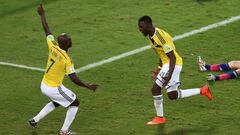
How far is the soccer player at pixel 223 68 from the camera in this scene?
524 inches

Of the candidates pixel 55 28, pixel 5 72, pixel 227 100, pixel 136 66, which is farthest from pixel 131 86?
pixel 55 28

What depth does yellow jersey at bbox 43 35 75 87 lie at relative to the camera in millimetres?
10719

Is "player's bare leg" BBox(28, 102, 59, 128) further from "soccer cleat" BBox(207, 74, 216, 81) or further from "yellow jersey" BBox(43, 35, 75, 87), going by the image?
"soccer cleat" BBox(207, 74, 216, 81)

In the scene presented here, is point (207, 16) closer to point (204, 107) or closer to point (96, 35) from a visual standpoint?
point (96, 35)

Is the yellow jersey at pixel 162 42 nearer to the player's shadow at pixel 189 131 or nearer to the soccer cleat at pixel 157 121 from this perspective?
the soccer cleat at pixel 157 121

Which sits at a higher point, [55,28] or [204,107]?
[55,28]

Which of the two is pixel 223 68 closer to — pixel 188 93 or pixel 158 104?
pixel 188 93

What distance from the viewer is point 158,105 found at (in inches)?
443

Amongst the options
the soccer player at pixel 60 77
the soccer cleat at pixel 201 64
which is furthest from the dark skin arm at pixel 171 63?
the soccer cleat at pixel 201 64

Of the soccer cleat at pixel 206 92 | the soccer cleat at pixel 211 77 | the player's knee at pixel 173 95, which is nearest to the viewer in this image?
the player's knee at pixel 173 95

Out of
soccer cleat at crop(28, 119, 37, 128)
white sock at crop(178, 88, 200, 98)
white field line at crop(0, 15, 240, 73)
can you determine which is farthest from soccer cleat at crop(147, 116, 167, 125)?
white field line at crop(0, 15, 240, 73)

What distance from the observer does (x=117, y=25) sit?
672 inches

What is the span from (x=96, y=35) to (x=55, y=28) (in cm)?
139

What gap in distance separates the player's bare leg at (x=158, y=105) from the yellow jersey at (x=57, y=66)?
1.60 metres
